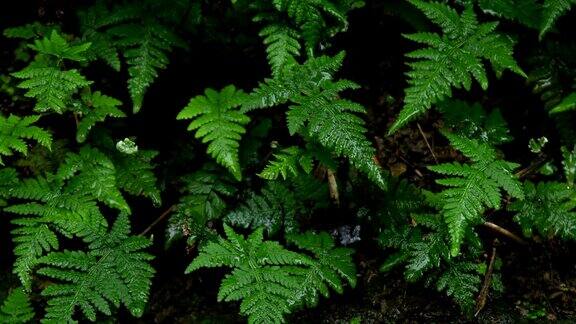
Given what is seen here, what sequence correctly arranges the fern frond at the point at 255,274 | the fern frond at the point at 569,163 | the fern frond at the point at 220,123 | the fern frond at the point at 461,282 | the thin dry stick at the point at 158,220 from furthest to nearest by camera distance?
the thin dry stick at the point at 158,220
the fern frond at the point at 569,163
the fern frond at the point at 461,282
the fern frond at the point at 220,123
the fern frond at the point at 255,274

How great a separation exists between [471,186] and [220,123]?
4.95 ft

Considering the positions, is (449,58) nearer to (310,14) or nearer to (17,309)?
(310,14)

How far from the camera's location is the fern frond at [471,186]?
9.44 ft

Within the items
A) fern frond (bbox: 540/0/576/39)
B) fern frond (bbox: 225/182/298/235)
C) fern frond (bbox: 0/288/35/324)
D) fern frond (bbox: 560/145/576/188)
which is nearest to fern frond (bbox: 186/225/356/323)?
fern frond (bbox: 225/182/298/235)

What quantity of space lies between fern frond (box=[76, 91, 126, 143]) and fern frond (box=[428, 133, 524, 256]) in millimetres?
2067

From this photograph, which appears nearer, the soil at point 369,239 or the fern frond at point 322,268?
the fern frond at point 322,268

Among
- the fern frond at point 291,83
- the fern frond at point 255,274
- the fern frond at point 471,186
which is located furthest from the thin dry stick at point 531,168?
the fern frond at point 255,274

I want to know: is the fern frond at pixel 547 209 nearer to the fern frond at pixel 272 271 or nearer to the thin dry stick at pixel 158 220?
the fern frond at pixel 272 271

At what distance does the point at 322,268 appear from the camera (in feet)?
10.4

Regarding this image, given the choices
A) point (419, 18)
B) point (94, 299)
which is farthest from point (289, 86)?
point (94, 299)

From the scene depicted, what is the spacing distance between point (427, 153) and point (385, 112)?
1.48 ft

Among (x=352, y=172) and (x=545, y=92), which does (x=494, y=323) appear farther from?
(x=545, y=92)

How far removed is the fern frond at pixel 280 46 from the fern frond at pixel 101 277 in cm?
140

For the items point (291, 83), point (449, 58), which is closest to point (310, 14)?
point (291, 83)
